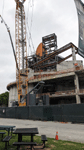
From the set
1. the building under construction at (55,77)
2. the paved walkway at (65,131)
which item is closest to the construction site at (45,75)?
the building under construction at (55,77)

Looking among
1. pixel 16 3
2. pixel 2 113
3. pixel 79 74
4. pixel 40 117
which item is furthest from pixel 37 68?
pixel 40 117

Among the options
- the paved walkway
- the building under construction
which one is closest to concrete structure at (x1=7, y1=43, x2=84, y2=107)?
the building under construction

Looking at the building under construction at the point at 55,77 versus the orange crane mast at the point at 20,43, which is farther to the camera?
the orange crane mast at the point at 20,43

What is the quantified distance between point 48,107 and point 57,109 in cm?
154

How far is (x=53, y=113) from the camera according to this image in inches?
674

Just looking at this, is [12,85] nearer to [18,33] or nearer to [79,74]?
[18,33]

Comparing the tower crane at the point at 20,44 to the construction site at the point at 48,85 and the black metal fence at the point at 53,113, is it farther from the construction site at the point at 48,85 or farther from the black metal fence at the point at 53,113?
the black metal fence at the point at 53,113

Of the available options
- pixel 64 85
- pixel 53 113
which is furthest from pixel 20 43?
pixel 53 113

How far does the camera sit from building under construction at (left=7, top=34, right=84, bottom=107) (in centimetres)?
4097

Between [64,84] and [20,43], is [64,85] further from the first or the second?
[20,43]

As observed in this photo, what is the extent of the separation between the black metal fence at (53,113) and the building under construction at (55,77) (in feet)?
49.9

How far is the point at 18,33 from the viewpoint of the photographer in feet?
182

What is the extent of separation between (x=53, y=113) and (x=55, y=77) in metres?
27.7

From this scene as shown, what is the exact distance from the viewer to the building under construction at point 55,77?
4097cm
